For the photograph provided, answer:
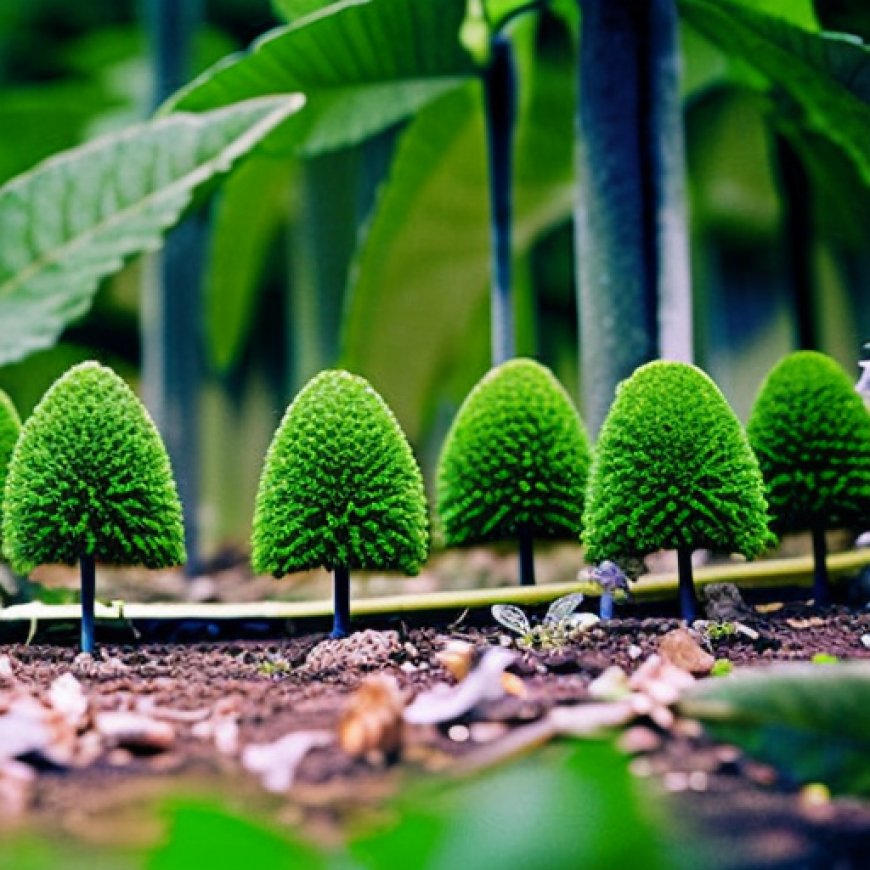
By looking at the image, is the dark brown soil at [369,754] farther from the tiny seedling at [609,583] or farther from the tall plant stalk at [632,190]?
the tall plant stalk at [632,190]

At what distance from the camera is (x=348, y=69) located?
43.6 inches

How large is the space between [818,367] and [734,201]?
3.67 ft

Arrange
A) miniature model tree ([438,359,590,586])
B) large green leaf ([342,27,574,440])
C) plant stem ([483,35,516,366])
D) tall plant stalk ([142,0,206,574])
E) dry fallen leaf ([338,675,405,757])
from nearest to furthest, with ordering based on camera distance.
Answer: dry fallen leaf ([338,675,405,757])
miniature model tree ([438,359,590,586])
plant stem ([483,35,516,366])
large green leaf ([342,27,574,440])
tall plant stalk ([142,0,206,574])

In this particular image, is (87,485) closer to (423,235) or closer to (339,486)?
(339,486)

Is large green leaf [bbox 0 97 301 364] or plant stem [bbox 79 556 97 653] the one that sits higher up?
large green leaf [bbox 0 97 301 364]

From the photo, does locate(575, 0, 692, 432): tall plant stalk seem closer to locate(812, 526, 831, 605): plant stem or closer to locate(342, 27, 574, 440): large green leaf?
locate(812, 526, 831, 605): plant stem

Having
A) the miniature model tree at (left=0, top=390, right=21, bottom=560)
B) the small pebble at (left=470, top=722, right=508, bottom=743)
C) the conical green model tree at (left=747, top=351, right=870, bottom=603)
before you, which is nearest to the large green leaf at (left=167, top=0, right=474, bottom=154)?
the miniature model tree at (left=0, top=390, right=21, bottom=560)

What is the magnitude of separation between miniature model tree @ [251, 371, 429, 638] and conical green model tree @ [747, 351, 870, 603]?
321 millimetres

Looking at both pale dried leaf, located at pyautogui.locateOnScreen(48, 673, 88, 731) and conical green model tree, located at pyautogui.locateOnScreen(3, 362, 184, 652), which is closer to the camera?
pale dried leaf, located at pyautogui.locateOnScreen(48, 673, 88, 731)

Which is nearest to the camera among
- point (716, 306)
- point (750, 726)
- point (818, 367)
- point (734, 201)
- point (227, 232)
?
point (750, 726)

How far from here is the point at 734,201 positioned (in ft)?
6.63

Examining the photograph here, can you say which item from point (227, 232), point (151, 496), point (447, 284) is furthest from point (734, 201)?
point (151, 496)

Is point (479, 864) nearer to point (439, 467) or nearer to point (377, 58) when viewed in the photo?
point (439, 467)

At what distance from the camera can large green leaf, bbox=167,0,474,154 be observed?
3.40ft
